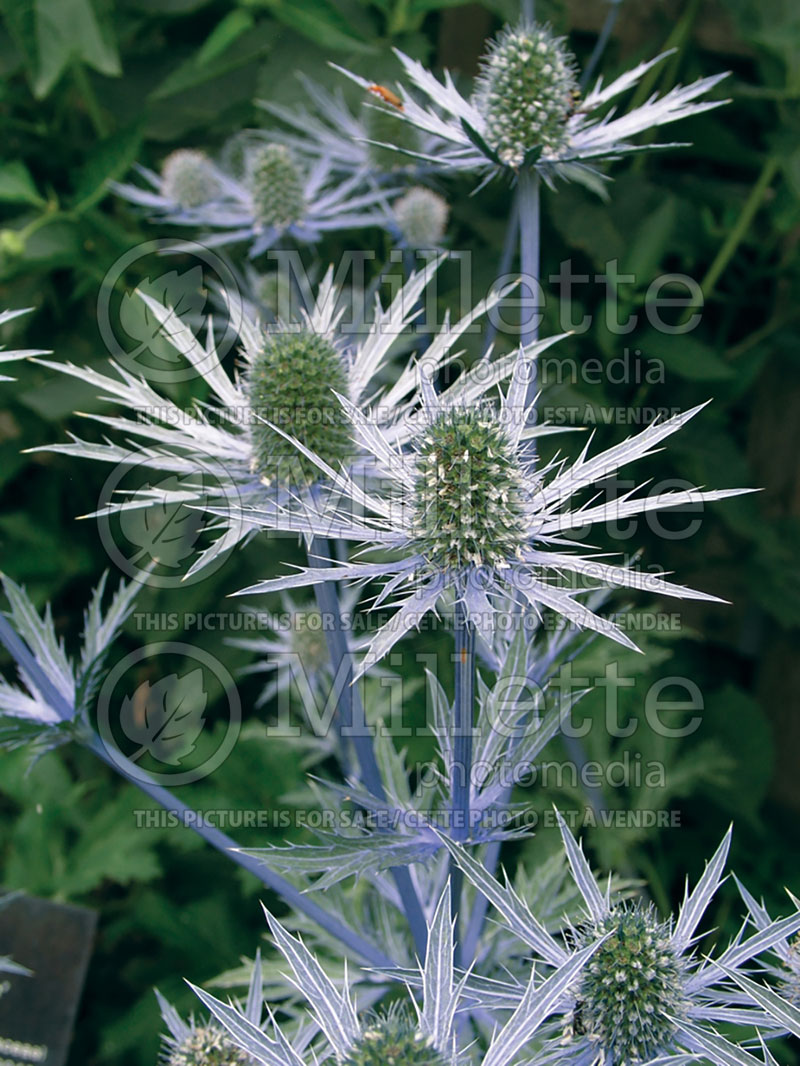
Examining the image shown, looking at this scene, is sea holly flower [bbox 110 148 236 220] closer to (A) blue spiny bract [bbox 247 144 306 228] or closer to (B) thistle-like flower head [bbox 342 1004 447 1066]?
(A) blue spiny bract [bbox 247 144 306 228]

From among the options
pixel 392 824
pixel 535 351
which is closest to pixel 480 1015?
pixel 392 824

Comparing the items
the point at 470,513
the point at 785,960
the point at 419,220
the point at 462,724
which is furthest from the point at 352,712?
the point at 419,220

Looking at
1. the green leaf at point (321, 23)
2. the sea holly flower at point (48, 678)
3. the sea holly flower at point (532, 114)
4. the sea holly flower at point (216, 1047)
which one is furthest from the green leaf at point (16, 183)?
the sea holly flower at point (216, 1047)

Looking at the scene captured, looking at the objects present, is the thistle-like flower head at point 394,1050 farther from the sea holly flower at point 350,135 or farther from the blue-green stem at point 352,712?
the sea holly flower at point 350,135

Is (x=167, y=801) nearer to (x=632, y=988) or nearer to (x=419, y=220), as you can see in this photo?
(x=632, y=988)

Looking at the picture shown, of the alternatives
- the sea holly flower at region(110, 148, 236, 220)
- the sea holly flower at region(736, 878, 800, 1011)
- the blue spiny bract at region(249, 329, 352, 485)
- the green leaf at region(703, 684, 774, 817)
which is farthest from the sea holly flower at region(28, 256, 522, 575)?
the green leaf at region(703, 684, 774, 817)
